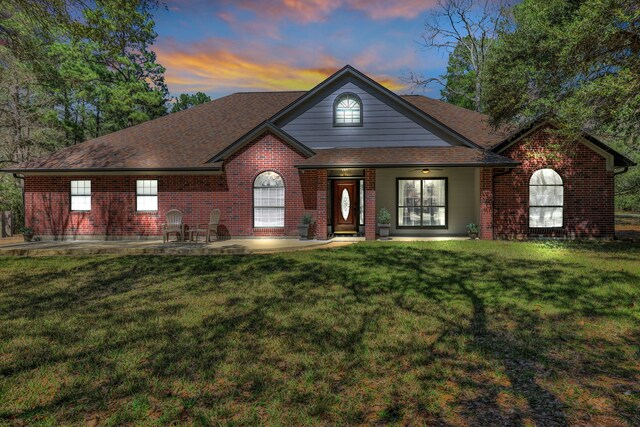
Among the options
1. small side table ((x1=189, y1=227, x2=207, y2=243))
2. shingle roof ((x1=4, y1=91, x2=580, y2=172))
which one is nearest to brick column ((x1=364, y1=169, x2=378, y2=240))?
shingle roof ((x1=4, y1=91, x2=580, y2=172))

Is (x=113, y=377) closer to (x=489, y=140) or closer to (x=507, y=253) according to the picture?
(x=507, y=253)

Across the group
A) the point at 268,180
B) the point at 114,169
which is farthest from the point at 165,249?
the point at 114,169

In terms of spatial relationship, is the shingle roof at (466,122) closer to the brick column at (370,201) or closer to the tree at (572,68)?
the tree at (572,68)

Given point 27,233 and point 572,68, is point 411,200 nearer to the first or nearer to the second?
point 572,68

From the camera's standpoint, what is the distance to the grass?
3514mm

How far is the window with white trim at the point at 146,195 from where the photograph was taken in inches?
649

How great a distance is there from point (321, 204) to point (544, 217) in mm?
9095

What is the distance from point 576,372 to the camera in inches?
166

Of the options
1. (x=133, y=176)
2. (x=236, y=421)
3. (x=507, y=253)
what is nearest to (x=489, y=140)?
(x=507, y=253)

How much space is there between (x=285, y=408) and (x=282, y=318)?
8.44 feet

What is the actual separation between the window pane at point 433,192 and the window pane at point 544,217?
3.55 m

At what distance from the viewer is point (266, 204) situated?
16062mm

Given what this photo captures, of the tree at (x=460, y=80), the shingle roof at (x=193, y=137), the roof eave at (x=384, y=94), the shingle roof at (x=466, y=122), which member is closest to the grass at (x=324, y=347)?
the shingle roof at (x=193, y=137)

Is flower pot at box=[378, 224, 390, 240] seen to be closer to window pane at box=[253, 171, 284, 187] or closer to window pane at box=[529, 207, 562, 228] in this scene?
window pane at box=[253, 171, 284, 187]
